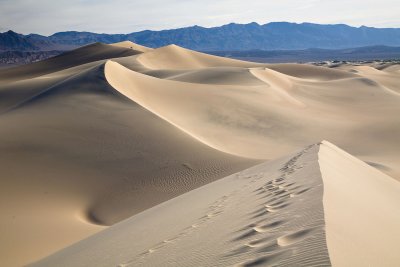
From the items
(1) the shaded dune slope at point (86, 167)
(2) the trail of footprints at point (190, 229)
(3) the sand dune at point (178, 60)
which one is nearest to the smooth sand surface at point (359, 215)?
(2) the trail of footprints at point (190, 229)

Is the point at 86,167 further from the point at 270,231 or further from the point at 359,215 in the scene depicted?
the point at 359,215

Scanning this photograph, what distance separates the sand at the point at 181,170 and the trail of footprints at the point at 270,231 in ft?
0.06

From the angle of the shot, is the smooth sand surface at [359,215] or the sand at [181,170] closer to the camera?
the smooth sand surface at [359,215]

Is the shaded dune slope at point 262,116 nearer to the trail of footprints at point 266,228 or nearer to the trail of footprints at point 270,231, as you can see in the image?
the trail of footprints at point 266,228

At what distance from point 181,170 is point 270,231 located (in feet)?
26.1

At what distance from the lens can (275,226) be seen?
4082 millimetres

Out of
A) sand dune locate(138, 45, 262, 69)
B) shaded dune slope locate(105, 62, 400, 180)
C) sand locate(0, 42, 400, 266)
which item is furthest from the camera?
sand dune locate(138, 45, 262, 69)

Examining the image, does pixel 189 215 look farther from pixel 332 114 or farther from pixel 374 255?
pixel 332 114

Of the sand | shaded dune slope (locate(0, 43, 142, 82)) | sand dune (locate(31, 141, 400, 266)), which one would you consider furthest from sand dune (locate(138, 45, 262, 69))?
sand dune (locate(31, 141, 400, 266))

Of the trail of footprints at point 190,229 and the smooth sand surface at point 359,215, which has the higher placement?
the smooth sand surface at point 359,215

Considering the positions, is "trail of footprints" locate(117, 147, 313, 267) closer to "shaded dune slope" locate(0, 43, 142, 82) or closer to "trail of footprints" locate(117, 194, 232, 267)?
"trail of footprints" locate(117, 194, 232, 267)

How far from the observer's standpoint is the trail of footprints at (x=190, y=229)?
4773 mm

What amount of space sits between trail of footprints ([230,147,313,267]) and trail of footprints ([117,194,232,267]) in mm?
596

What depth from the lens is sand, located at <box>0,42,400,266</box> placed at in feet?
13.9
